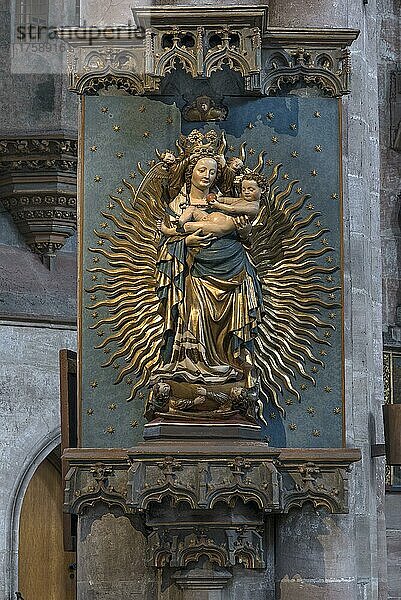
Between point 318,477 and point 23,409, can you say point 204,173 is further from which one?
point 23,409

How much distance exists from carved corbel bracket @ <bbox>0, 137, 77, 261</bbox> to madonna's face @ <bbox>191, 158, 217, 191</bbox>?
5.42m

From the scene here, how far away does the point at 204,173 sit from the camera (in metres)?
7.79

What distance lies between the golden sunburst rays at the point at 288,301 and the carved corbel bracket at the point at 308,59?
57 cm

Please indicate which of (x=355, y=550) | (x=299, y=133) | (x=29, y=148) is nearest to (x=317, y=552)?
(x=355, y=550)

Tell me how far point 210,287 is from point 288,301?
0.52 m

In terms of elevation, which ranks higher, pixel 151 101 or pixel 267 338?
pixel 151 101

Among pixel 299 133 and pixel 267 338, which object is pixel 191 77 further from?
pixel 267 338

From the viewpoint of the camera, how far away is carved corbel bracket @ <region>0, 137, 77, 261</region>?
13.2 m

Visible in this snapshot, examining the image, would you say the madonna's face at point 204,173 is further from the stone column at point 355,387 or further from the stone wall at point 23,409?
the stone wall at point 23,409

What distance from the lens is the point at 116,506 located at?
804 cm

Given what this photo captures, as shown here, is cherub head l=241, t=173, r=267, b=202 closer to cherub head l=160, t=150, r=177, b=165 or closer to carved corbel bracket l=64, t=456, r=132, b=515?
cherub head l=160, t=150, r=177, b=165

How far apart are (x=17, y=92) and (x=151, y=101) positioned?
213 inches

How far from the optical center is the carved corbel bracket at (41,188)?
13.2m

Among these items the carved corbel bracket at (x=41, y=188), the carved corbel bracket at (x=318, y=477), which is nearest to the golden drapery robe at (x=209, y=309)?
the carved corbel bracket at (x=318, y=477)
